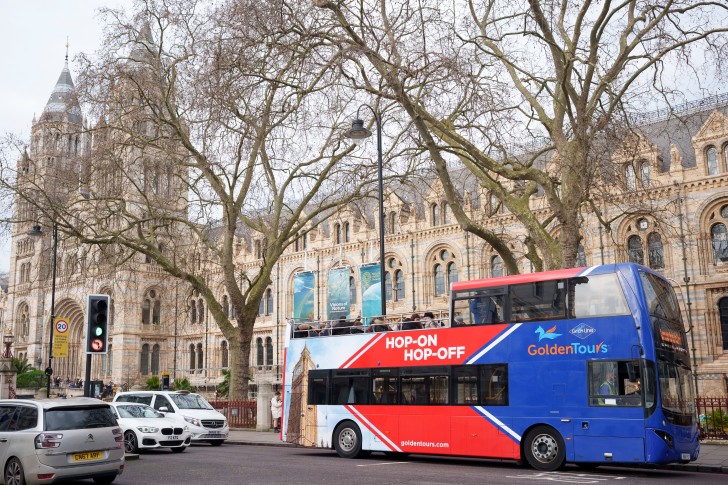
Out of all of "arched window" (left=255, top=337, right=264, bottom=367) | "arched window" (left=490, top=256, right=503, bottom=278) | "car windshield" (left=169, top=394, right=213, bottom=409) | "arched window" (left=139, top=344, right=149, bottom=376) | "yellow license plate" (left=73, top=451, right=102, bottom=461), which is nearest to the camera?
"yellow license plate" (left=73, top=451, right=102, bottom=461)

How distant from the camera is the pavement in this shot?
13.8 meters

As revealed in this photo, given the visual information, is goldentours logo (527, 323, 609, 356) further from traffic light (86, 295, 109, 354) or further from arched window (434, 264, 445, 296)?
arched window (434, 264, 445, 296)

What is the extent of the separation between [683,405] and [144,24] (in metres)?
20.9

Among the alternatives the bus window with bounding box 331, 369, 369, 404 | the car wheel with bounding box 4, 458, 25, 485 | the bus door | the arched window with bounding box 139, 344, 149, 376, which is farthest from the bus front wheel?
the arched window with bounding box 139, 344, 149, 376

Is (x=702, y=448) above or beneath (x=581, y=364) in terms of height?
beneath

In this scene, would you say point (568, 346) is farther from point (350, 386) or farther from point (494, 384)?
point (350, 386)

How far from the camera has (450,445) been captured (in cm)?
1491

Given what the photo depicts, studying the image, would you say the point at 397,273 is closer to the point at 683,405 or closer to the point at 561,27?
the point at 561,27

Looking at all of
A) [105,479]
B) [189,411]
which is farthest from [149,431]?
[105,479]

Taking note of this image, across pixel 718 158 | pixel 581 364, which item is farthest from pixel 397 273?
pixel 581 364

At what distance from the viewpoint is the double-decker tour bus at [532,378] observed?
12734mm

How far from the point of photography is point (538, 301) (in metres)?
14.0

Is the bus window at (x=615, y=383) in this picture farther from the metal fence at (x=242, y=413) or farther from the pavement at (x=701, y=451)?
the metal fence at (x=242, y=413)

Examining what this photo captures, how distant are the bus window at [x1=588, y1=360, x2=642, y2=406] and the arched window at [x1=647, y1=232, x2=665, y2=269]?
24241mm
